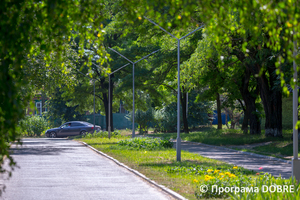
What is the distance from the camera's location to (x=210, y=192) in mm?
9742

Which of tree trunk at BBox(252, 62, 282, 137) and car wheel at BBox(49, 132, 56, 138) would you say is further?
car wheel at BBox(49, 132, 56, 138)

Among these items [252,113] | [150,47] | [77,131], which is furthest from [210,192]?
[77,131]

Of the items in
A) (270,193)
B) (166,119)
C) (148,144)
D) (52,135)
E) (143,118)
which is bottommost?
(52,135)

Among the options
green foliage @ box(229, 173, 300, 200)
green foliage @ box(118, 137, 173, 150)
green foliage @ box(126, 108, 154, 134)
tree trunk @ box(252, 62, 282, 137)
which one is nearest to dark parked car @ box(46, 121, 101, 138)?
green foliage @ box(126, 108, 154, 134)

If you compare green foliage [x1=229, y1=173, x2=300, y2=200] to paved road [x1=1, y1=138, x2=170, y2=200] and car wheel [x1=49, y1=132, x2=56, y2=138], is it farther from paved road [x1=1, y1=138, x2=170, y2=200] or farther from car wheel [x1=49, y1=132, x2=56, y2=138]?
car wheel [x1=49, y1=132, x2=56, y2=138]

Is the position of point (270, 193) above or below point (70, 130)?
above

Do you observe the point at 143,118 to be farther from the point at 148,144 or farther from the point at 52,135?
the point at 148,144

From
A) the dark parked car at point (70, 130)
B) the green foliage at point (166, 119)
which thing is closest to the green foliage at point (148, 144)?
the dark parked car at point (70, 130)

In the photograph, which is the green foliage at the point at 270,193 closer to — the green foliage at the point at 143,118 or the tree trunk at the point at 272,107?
the tree trunk at the point at 272,107

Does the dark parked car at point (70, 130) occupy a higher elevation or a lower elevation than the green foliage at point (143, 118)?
lower

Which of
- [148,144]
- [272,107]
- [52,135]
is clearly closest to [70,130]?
[52,135]

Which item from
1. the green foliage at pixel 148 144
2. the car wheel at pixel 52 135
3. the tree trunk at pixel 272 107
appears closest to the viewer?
the green foliage at pixel 148 144

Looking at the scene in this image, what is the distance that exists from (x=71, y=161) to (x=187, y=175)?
751cm

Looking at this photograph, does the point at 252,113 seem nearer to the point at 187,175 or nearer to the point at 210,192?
the point at 187,175
